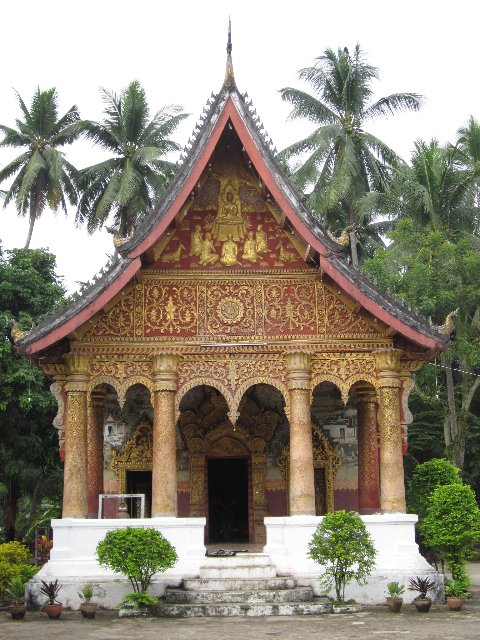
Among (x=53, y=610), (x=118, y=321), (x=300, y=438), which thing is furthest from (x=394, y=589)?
(x=118, y=321)

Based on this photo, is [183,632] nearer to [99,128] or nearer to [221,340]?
[221,340]

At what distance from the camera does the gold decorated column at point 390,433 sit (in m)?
14.6

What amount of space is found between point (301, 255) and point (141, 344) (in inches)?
128

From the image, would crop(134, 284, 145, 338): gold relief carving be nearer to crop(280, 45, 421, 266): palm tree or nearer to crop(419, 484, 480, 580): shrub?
crop(419, 484, 480, 580): shrub

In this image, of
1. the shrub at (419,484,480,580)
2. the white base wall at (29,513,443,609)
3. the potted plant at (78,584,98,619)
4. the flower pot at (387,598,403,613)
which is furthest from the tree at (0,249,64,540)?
the flower pot at (387,598,403,613)

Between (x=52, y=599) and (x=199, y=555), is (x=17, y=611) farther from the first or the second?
(x=199, y=555)

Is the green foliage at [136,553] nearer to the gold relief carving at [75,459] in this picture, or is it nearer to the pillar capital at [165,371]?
the gold relief carving at [75,459]

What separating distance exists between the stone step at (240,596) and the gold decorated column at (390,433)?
2242 mm

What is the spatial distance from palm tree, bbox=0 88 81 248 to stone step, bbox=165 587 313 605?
27.4 meters

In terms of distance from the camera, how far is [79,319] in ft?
46.8

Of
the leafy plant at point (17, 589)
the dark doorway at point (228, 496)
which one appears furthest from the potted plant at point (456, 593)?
the leafy plant at point (17, 589)

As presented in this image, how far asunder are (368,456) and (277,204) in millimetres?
5167

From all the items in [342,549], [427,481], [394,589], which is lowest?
[394,589]

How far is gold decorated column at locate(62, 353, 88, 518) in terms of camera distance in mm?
14359
